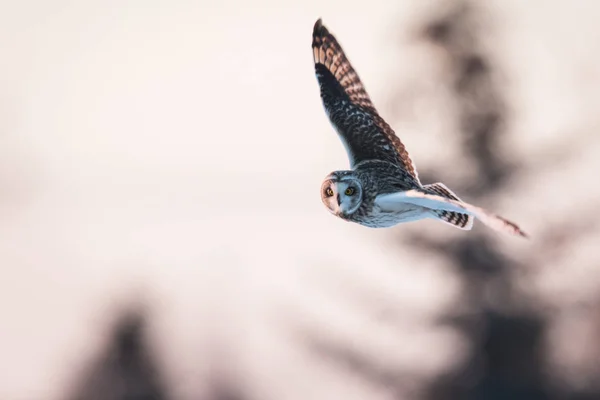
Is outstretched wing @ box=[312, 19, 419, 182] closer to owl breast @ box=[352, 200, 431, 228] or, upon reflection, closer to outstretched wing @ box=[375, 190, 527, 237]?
owl breast @ box=[352, 200, 431, 228]

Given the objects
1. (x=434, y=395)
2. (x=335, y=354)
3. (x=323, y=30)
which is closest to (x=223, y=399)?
(x=335, y=354)

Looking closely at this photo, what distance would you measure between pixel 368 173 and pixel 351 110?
1331 mm

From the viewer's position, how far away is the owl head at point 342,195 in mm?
8086

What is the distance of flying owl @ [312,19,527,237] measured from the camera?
24.8ft

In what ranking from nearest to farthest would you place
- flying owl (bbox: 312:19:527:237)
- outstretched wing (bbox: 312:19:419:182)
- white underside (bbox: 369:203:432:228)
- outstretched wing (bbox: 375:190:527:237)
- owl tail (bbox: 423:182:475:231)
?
outstretched wing (bbox: 375:190:527:237) < flying owl (bbox: 312:19:527:237) < white underside (bbox: 369:203:432:228) < owl tail (bbox: 423:182:475:231) < outstretched wing (bbox: 312:19:419:182)

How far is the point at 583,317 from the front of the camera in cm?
2359

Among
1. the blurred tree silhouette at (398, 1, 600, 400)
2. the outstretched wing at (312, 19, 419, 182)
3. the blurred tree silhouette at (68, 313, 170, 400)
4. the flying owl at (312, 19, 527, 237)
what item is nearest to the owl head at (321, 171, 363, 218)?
the flying owl at (312, 19, 527, 237)

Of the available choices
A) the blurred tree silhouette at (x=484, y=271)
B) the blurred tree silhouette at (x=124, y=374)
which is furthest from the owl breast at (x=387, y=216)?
the blurred tree silhouette at (x=124, y=374)

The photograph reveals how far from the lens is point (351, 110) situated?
969cm

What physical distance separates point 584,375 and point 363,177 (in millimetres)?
15981

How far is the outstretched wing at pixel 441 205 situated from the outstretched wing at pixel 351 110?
1.08m

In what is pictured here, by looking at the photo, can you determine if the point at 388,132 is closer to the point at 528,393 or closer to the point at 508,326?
the point at 508,326

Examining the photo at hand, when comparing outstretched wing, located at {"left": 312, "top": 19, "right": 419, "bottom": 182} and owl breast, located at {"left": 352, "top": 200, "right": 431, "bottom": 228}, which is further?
outstretched wing, located at {"left": 312, "top": 19, "right": 419, "bottom": 182}

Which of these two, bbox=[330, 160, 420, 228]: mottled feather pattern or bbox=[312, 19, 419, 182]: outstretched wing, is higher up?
bbox=[312, 19, 419, 182]: outstretched wing
